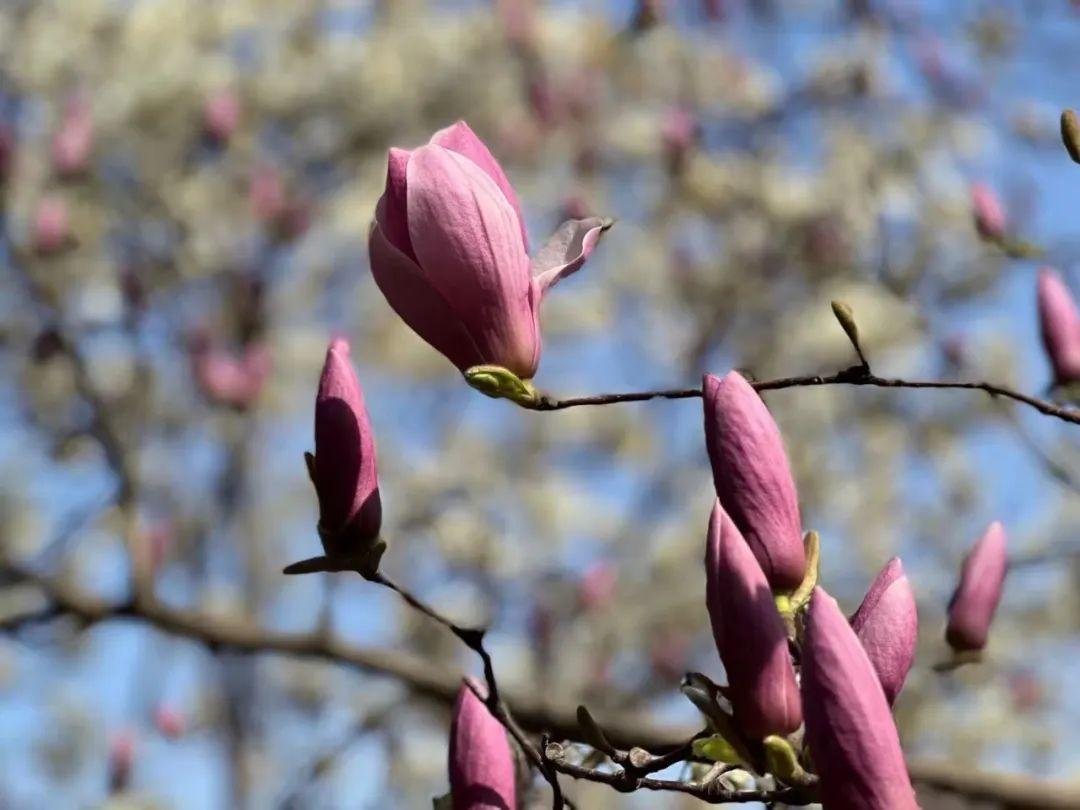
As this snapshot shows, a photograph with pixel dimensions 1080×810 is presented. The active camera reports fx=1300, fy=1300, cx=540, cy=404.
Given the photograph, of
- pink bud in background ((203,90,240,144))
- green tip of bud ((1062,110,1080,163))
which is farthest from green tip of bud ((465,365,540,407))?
pink bud in background ((203,90,240,144))

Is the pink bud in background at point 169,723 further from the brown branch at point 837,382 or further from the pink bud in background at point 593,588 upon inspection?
the brown branch at point 837,382

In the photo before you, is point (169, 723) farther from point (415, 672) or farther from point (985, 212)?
point (985, 212)

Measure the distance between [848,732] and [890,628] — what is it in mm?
136

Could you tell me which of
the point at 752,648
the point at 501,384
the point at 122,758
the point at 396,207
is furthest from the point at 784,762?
the point at 122,758

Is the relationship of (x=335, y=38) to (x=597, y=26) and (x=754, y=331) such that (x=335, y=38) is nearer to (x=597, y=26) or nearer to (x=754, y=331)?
(x=597, y=26)

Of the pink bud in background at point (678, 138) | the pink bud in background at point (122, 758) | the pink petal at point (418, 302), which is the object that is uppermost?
the pink petal at point (418, 302)

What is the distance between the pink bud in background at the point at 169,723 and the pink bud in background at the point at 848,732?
4.27 meters

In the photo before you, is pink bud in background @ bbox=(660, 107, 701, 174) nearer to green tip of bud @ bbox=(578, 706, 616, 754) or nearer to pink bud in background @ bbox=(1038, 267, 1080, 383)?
pink bud in background @ bbox=(1038, 267, 1080, 383)

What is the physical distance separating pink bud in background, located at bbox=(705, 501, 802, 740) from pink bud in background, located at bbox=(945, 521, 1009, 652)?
578mm

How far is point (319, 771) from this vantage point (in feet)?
6.36

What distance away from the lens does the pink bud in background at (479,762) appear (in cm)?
99

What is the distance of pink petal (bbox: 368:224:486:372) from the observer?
39.9 inches

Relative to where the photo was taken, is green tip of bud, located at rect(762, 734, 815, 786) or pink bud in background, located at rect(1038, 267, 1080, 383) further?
pink bud in background, located at rect(1038, 267, 1080, 383)

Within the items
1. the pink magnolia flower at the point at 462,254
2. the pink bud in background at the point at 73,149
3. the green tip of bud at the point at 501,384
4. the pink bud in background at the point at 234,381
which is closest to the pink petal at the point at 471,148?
the pink magnolia flower at the point at 462,254
